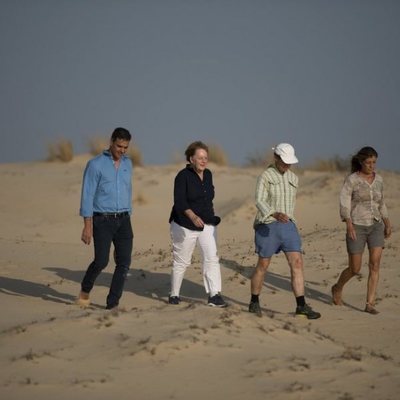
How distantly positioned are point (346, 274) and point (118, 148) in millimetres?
3186

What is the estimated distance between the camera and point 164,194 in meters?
23.0

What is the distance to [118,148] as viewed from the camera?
8.39 m

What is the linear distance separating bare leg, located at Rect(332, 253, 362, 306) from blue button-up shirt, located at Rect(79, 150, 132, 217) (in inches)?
109

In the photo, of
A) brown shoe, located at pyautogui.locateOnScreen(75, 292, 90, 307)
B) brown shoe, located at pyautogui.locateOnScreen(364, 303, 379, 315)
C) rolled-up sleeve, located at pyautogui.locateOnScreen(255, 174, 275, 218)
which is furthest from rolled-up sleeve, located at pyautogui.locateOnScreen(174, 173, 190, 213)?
brown shoe, located at pyautogui.locateOnScreen(364, 303, 379, 315)

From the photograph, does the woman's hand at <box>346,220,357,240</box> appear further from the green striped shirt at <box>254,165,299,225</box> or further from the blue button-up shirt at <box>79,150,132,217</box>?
the blue button-up shirt at <box>79,150,132,217</box>

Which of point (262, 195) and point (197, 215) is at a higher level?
point (262, 195)

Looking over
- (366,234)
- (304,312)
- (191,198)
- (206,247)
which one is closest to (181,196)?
(191,198)

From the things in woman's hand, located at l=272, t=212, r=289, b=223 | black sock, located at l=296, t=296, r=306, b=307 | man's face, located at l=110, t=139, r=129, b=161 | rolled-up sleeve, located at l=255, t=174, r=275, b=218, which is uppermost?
man's face, located at l=110, t=139, r=129, b=161

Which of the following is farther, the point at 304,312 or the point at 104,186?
the point at 304,312

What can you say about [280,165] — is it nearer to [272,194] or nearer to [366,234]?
[272,194]

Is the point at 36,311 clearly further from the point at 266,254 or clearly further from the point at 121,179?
the point at 266,254

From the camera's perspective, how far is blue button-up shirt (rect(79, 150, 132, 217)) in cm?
834

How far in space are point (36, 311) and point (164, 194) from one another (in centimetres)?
1445

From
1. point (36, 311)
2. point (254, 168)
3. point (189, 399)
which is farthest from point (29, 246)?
point (254, 168)
